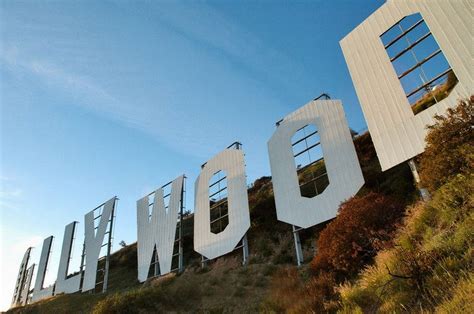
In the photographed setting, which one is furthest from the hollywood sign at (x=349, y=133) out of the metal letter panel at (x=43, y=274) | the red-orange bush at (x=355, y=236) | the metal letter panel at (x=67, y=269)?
the metal letter panel at (x=43, y=274)

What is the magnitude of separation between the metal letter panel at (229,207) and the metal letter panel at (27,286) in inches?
1040

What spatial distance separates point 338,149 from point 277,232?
8.39 m

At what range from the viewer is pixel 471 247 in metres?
6.57

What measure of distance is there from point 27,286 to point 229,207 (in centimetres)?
3081

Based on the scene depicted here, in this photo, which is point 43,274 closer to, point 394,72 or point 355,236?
point 355,236

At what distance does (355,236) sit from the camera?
11.9 meters

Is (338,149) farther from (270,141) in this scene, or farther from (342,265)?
(342,265)

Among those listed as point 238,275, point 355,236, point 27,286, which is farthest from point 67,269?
point 355,236

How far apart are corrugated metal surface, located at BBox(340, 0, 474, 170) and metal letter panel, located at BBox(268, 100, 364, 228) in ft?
5.11

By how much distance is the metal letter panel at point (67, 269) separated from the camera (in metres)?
30.6

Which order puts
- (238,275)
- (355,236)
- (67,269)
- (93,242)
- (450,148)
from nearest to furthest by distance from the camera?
1. (450,148)
2. (355,236)
3. (238,275)
4. (93,242)
5. (67,269)

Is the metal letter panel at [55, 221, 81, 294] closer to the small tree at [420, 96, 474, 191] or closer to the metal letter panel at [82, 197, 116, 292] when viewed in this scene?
the metal letter panel at [82, 197, 116, 292]

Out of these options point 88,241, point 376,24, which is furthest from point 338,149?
point 88,241

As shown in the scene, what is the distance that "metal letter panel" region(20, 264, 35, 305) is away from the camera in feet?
127
